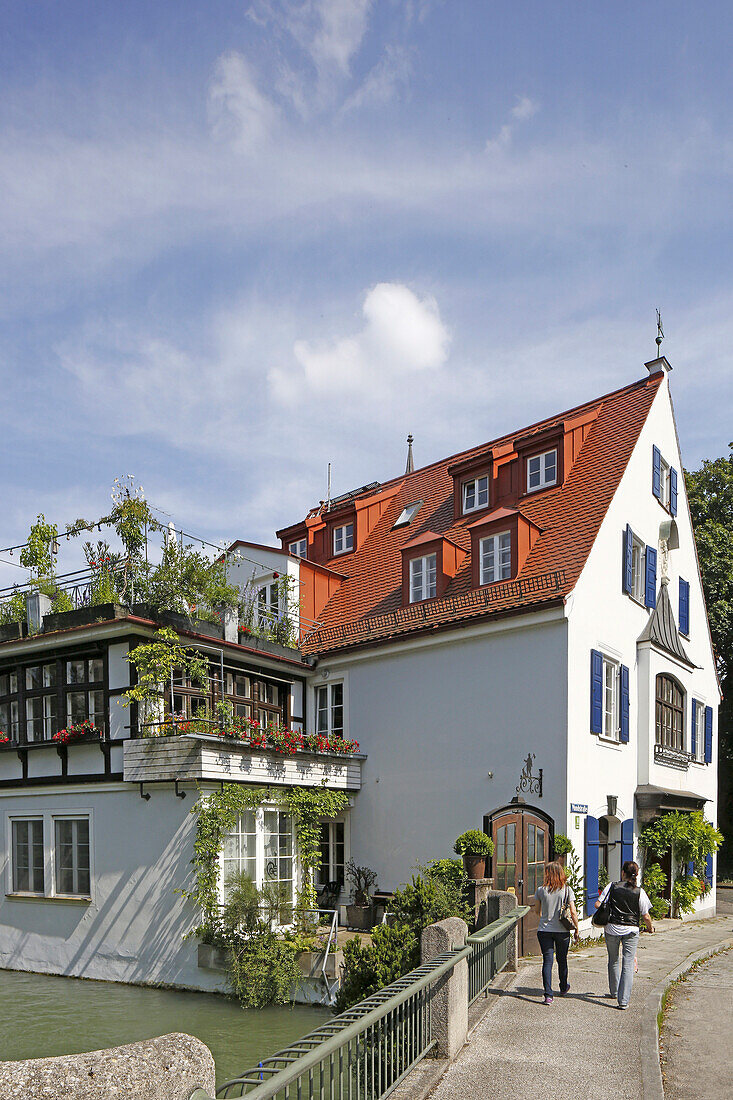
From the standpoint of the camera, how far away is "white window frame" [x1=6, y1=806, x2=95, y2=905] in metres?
18.0

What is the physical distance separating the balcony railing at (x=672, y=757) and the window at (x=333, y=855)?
7.35 meters

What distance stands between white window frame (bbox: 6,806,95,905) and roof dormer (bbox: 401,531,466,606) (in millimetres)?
8301

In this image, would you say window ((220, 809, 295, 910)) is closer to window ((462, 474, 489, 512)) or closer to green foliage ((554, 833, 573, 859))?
green foliage ((554, 833, 573, 859))

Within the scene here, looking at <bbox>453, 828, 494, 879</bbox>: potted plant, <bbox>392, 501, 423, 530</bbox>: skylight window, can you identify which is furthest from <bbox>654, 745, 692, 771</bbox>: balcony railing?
<bbox>392, 501, 423, 530</bbox>: skylight window

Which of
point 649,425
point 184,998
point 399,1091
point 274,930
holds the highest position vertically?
point 649,425

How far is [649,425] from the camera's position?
2195 centimetres

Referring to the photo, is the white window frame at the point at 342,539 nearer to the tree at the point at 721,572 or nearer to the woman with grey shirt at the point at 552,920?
the tree at the point at 721,572

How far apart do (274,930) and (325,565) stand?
12146 mm

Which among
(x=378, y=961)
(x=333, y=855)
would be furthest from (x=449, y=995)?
(x=333, y=855)

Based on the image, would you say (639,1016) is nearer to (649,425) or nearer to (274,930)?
(274,930)

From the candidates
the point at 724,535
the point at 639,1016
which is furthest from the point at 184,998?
the point at 724,535


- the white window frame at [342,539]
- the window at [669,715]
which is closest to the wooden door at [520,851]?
the window at [669,715]

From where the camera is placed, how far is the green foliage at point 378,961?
33.9ft

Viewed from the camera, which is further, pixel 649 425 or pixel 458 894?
pixel 649 425
